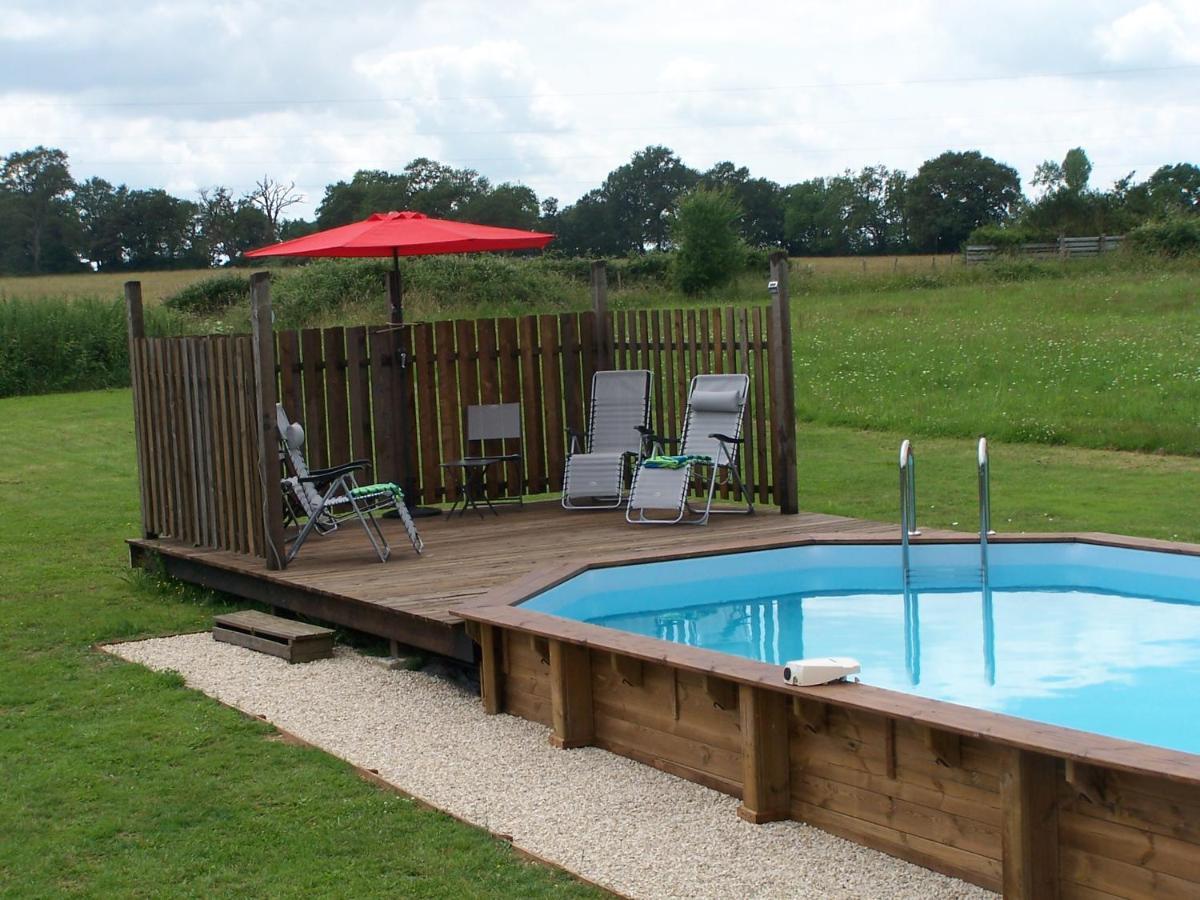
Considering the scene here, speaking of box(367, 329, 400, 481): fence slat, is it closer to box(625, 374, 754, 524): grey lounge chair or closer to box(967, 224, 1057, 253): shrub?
box(625, 374, 754, 524): grey lounge chair

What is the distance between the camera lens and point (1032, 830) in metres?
3.75

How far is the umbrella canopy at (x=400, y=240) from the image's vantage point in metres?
9.36

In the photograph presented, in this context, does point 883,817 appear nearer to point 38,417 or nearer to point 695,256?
point 38,417

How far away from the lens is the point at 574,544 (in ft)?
28.1

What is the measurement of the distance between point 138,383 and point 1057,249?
30.9 metres

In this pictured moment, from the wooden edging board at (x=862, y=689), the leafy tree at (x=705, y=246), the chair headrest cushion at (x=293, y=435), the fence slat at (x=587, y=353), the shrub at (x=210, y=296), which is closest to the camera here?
the wooden edging board at (x=862, y=689)

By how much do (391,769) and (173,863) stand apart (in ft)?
3.62

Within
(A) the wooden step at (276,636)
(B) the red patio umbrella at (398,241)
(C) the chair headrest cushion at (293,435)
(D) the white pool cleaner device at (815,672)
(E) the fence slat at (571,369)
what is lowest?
(A) the wooden step at (276,636)

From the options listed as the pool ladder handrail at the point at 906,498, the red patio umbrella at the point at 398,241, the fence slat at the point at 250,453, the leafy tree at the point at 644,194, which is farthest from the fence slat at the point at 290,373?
the leafy tree at the point at 644,194

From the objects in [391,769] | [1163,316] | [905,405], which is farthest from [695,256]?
[391,769]

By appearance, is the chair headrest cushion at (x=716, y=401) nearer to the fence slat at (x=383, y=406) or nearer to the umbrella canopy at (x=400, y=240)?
the umbrella canopy at (x=400, y=240)

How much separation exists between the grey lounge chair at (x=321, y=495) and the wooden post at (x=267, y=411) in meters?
0.17

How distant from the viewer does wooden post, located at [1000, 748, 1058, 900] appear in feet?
12.2

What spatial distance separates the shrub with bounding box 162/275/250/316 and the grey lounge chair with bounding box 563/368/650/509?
21099mm
